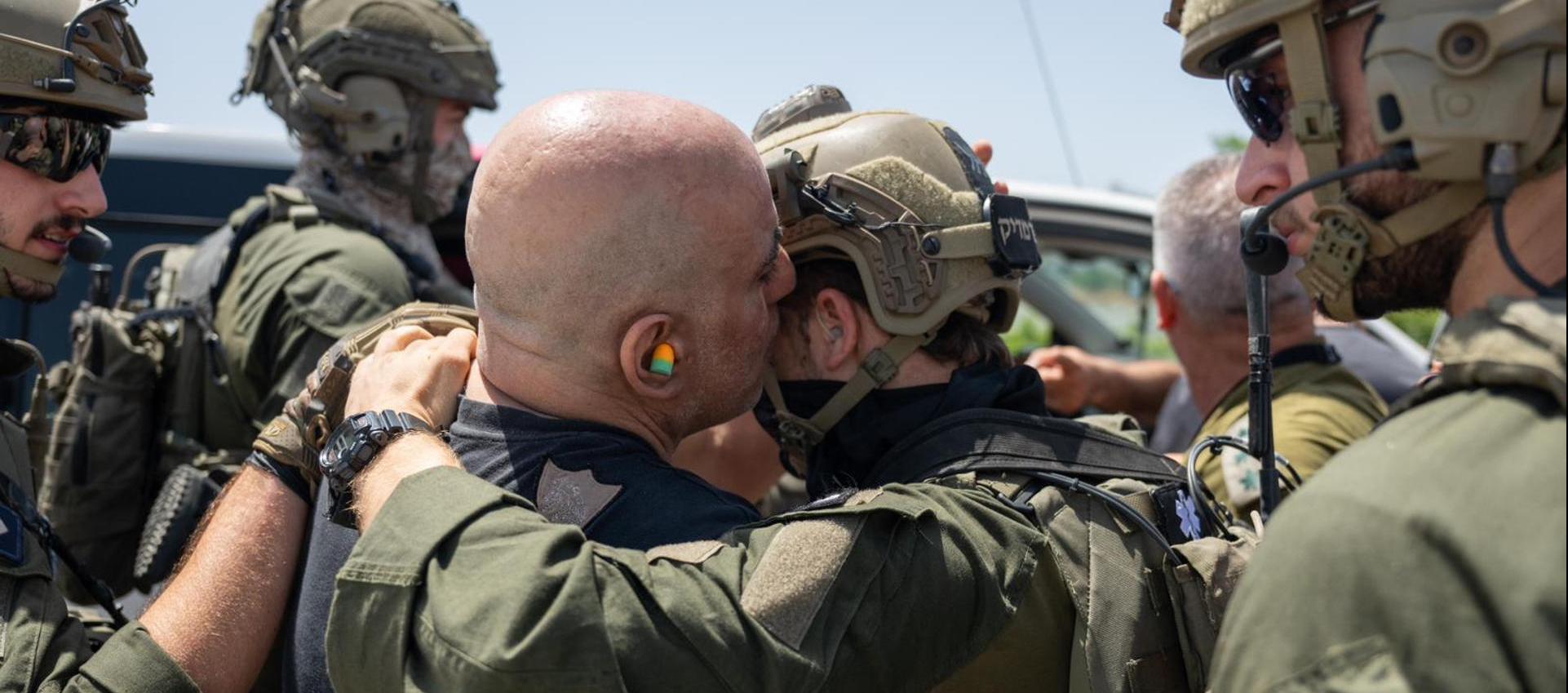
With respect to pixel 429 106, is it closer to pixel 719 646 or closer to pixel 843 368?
pixel 843 368

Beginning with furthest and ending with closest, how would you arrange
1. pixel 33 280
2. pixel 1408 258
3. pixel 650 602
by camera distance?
pixel 33 280, pixel 650 602, pixel 1408 258

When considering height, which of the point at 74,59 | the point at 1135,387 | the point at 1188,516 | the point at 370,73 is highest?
the point at 74,59

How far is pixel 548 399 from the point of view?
6.59 feet

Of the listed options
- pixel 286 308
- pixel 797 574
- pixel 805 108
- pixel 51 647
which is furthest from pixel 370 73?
pixel 797 574

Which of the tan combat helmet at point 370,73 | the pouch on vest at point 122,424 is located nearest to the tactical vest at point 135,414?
the pouch on vest at point 122,424

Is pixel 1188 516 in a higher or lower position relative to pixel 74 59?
lower

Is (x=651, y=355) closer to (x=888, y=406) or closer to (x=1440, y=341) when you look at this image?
(x=888, y=406)

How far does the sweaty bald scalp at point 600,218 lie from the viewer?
190 centimetres

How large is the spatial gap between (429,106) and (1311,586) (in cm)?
384

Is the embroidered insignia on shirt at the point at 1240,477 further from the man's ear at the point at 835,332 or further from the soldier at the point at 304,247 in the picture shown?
the soldier at the point at 304,247

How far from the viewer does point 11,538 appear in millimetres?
2131

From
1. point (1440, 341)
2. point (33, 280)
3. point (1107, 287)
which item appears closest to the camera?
point (1440, 341)

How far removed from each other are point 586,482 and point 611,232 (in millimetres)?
354

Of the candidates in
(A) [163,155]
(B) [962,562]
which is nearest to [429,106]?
(A) [163,155]
